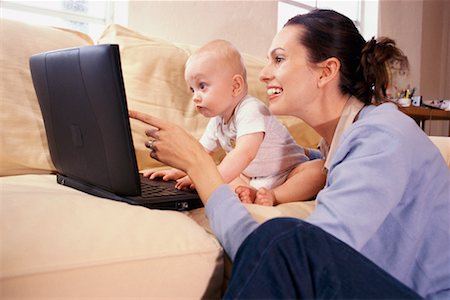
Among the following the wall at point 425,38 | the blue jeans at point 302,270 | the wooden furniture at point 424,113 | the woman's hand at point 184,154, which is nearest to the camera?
the blue jeans at point 302,270

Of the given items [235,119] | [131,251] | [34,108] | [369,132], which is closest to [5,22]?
[34,108]

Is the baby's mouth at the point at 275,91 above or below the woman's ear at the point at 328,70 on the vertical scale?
below

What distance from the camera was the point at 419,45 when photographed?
409cm

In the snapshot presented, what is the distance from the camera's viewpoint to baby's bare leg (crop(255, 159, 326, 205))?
45.1 inches

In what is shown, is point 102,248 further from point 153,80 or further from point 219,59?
point 153,80

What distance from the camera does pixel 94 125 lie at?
88 centimetres

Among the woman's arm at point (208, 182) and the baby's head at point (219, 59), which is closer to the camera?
the woman's arm at point (208, 182)

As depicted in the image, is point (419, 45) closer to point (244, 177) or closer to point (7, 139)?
point (244, 177)

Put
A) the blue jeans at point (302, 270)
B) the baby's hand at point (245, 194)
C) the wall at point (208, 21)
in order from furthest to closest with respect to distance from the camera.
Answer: the wall at point (208, 21) < the baby's hand at point (245, 194) < the blue jeans at point (302, 270)

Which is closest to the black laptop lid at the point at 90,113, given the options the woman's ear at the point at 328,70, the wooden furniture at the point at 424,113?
the woman's ear at the point at 328,70

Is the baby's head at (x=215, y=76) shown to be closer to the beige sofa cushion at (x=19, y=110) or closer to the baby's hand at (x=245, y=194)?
the baby's hand at (x=245, y=194)

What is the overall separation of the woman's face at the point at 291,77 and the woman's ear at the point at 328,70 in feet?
0.04

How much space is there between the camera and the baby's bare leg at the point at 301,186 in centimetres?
115

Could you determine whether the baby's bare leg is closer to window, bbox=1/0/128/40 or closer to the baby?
the baby
